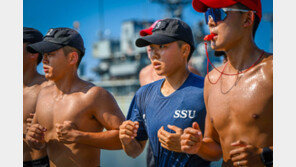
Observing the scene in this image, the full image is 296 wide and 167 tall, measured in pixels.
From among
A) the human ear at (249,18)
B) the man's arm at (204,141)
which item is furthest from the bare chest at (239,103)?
the human ear at (249,18)

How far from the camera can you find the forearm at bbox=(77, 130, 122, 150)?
8.59 ft

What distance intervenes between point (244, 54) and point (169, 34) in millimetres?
622

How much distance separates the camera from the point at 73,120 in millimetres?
2758

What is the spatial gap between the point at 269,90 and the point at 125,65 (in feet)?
101

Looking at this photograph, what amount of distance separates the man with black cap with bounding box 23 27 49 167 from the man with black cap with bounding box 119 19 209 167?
1.45 m

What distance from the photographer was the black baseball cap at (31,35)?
3.62 meters

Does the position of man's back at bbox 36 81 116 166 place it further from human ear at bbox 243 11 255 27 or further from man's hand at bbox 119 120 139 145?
human ear at bbox 243 11 255 27

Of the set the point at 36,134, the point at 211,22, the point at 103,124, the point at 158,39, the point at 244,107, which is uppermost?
the point at 211,22

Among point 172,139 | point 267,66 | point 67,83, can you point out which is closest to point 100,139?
point 67,83

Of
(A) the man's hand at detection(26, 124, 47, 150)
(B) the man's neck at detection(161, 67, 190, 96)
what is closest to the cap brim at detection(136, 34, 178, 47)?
(B) the man's neck at detection(161, 67, 190, 96)

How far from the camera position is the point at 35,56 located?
3777 mm

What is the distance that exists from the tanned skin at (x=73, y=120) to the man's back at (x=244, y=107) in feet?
3.36

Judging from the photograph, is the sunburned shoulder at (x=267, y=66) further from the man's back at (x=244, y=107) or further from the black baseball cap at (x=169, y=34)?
the black baseball cap at (x=169, y=34)

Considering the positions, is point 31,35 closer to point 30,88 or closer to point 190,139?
point 30,88
